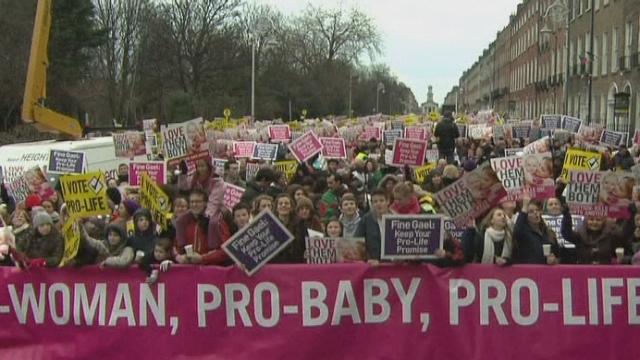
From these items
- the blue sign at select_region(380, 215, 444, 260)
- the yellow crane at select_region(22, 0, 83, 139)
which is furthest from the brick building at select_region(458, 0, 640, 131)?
the blue sign at select_region(380, 215, 444, 260)

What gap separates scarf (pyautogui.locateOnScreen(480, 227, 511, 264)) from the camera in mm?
7363

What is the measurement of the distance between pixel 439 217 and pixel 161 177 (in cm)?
676

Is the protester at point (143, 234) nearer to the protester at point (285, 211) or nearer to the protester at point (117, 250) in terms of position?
the protester at point (117, 250)

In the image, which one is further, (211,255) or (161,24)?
(161,24)

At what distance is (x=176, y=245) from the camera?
8141mm

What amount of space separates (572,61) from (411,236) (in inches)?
2300

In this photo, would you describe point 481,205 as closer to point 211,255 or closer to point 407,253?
point 407,253

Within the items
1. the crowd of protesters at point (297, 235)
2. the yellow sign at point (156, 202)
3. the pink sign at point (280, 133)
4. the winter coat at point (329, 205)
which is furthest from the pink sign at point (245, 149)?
the yellow sign at point (156, 202)

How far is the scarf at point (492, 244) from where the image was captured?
7.36 meters

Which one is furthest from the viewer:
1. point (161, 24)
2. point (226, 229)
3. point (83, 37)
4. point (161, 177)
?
point (161, 24)

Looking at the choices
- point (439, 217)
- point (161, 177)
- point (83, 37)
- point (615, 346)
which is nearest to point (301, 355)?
point (439, 217)

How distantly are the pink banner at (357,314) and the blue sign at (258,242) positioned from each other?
7.2 inches

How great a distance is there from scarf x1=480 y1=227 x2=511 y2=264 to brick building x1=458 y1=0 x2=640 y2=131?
98.1 ft

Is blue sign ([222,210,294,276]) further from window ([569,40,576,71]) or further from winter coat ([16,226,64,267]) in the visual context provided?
window ([569,40,576,71])
